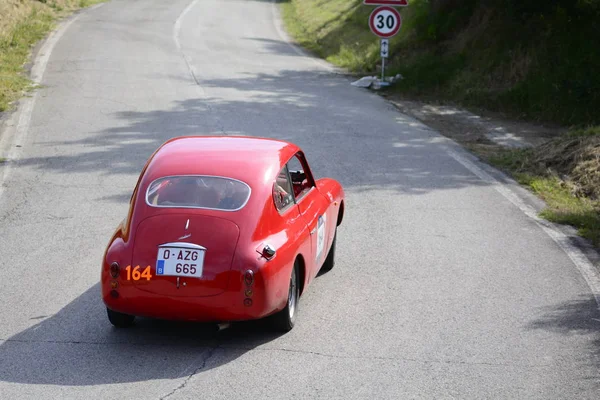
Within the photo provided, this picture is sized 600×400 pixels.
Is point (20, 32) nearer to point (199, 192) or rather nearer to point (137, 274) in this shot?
point (199, 192)

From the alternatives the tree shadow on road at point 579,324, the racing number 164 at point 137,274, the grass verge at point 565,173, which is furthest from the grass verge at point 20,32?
the tree shadow on road at point 579,324

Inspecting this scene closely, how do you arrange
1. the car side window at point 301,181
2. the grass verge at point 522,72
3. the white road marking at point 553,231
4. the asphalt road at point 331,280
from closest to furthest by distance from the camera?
the asphalt road at point 331,280 < the car side window at point 301,181 < the white road marking at point 553,231 < the grass verge at point 522,72

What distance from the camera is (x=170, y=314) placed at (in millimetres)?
6637

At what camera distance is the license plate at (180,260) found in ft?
21.6

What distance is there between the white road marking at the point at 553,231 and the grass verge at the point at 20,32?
8.95m

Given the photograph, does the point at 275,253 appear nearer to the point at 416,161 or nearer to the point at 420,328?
the point at 420,328

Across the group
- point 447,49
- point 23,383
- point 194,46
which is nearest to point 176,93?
point 447,49

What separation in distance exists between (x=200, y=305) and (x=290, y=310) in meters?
0.90

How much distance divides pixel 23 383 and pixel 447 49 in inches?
644

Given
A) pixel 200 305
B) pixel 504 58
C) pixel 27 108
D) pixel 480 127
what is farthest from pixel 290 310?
pixel 504 58

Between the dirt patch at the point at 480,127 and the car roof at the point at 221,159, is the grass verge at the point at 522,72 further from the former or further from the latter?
the car roof at the point at 221,159

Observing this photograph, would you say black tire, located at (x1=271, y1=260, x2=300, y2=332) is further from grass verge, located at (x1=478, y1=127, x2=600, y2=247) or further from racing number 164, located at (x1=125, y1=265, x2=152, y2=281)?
grass verge, located at (x1=478, y1=127, x2=600, y2=247)

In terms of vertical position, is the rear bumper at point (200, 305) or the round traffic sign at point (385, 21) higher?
the round traffic sign at point (385, 21)

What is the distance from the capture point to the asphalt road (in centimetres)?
620
